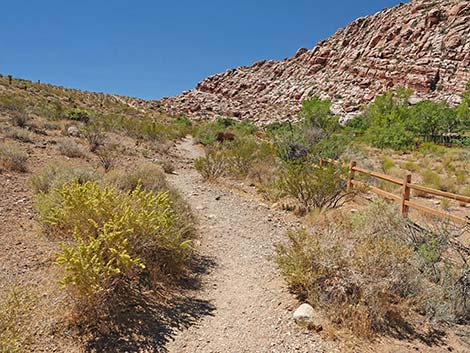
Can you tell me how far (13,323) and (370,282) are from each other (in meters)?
4.03

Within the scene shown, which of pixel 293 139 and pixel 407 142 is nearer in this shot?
pixel 293 139

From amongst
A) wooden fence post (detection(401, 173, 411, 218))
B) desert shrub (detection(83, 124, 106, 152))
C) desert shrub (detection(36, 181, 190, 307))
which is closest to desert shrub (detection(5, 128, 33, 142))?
desert shrub (detection(83, 124, 106, 152))

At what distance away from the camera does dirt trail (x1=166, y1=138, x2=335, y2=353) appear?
11.5 feet

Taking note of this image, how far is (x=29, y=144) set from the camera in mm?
11594

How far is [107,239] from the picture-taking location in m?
A: 3.66

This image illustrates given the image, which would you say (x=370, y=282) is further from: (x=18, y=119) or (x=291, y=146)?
(x=18, y=119)

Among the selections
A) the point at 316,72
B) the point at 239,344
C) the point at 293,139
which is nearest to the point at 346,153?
the point at 293,139

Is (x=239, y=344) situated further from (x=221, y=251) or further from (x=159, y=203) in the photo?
(x=221, y=251)

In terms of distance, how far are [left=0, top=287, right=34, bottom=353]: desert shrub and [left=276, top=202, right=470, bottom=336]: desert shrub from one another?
3.19 meters

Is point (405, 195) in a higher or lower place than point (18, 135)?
lower

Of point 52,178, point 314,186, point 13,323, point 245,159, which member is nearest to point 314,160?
point 245,159

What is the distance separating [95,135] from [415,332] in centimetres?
1442

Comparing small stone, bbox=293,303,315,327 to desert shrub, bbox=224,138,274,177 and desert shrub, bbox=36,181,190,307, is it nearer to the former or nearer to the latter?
desert shrub, bbox=36,181,190,307

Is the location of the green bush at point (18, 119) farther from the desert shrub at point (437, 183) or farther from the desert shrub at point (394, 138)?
the desert shrub at point (394, 138)
